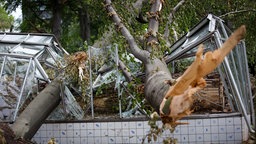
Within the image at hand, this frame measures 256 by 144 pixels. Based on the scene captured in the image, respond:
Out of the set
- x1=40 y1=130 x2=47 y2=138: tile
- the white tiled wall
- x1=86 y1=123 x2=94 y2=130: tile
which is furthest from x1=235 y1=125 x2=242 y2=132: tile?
x1=40 y1=130 x2=47 y2=138: tile

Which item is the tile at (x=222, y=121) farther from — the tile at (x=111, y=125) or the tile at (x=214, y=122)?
the tile at (x=111, y=125)

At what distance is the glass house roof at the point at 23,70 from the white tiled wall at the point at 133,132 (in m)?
0.47

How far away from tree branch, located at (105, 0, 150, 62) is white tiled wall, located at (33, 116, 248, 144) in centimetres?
136

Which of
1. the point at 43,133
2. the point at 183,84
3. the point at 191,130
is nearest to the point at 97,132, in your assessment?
the point at 43,133

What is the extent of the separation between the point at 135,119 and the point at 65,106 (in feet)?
4.92

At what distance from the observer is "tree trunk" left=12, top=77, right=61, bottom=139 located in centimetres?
635

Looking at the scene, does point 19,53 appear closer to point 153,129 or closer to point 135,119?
point 135,119

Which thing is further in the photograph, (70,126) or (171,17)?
(171,17)

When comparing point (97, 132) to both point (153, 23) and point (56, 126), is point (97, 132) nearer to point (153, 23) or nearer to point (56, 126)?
point (56, 126)

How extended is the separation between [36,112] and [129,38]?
6.59 ft

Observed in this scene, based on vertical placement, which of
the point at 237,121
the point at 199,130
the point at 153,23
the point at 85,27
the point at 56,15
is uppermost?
the point at 85,27

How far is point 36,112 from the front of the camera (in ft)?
22.5

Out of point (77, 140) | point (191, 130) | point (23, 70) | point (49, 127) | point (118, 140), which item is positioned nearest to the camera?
point (191, 130)

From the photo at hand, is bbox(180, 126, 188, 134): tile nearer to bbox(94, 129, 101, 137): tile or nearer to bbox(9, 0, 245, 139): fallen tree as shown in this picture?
bbox(94, 129, 101, 137): tile
